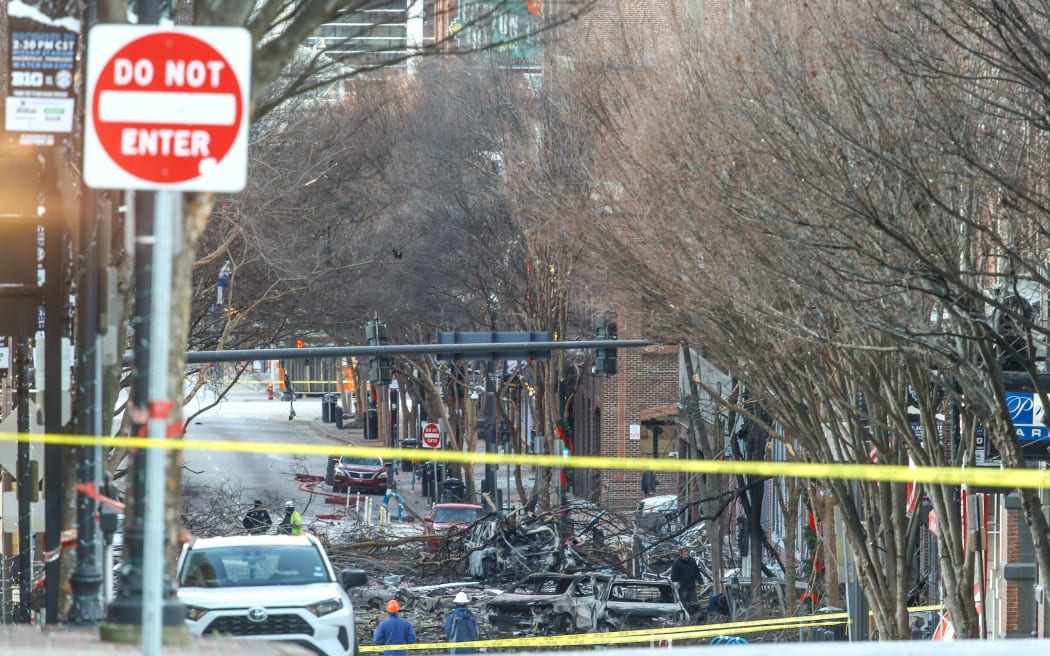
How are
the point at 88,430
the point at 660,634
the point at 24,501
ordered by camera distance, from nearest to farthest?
1. the point at 88,430
2. the point at 24,501
3. the point at 660,634

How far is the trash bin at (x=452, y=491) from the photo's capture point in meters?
48.0

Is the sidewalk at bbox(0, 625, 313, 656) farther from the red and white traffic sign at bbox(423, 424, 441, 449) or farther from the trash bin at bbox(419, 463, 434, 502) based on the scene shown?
the trash bin at bbox(419, 463, 434, 502)

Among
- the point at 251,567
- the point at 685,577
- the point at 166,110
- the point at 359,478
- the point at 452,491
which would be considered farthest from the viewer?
the point at 359,478

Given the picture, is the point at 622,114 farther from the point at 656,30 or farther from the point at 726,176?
the point at 726,176

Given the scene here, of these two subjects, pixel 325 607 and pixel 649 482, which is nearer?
pixel 325 607

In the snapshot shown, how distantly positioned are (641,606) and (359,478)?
27.9 meters

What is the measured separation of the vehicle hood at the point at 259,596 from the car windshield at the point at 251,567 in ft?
0.74

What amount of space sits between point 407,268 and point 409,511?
8620 millimetres

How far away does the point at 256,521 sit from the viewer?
34094mm

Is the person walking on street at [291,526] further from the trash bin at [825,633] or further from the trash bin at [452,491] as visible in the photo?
the trash bin at [452,491]

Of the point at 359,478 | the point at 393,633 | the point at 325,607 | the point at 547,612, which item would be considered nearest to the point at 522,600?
the point at 547,612

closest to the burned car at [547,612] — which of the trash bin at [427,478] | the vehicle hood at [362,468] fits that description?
the trash bin at [427,478]

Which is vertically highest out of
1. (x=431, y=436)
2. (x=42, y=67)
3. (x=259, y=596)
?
(x=42, y=67)

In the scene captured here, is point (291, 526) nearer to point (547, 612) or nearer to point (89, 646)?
point (547, 612)
